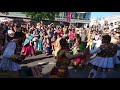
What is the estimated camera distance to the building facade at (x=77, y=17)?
4789 millimetres

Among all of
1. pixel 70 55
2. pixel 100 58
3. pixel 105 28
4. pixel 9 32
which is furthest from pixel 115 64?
pixel 9 32

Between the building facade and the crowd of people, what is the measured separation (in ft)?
0.41

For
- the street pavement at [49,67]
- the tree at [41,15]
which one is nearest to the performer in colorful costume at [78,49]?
the street pavement at [49,67]

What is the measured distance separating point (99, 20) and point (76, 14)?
1.80 ft

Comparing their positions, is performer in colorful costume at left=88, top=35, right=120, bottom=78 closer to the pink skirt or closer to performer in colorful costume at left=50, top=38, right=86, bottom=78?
performer in colorful costume at left=50, top=38, right=86, bottom=78

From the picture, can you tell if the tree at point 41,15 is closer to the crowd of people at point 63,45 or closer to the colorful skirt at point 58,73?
the crowd of people at point 63,45

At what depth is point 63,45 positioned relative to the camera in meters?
4.22

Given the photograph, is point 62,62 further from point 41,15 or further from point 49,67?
point 41,15

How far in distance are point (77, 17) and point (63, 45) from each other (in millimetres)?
899

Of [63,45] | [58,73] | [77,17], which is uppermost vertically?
[77,17]

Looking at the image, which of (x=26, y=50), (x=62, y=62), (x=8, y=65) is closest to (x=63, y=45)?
(x=62, y=62)

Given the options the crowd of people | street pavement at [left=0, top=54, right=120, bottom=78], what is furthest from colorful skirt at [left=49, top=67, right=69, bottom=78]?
street pavement at [left=0, top=54, right=120, bottom=78]

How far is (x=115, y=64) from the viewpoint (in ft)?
15.4

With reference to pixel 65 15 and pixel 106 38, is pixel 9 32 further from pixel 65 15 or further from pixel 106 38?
pixel 106 38
